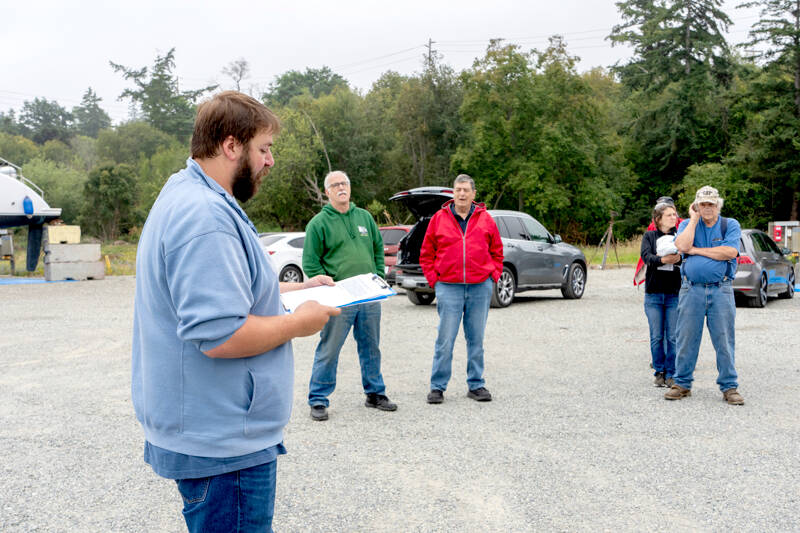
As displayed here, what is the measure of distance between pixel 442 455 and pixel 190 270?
344 cm

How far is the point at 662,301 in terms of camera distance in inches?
279

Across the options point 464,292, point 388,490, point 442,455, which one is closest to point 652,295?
point 464,292

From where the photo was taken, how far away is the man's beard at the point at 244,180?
1.95 m

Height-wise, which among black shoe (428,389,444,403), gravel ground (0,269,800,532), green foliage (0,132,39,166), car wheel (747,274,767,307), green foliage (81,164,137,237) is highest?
green foliage (0,132,39,166)

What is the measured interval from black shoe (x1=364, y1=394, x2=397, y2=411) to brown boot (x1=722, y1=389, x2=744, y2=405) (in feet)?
9.56

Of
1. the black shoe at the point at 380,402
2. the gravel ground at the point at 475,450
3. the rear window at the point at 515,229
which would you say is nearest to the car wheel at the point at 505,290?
the rear window at the point at 515,229

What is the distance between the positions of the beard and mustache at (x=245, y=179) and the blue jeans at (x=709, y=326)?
531cm

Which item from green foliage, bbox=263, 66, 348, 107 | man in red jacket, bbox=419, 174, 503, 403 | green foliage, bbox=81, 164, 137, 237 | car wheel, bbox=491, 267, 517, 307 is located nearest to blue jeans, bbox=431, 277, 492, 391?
man in red jacket, bbox=419, 174, 503, 403

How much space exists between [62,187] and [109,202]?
8.15 meters

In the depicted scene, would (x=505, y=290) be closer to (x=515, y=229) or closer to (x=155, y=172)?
(x=515, y=229)

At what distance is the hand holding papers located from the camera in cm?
234

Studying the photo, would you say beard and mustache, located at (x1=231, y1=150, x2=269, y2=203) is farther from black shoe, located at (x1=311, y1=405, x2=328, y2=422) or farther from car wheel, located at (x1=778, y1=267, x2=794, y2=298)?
car wheel, located at (x1=778, y1=267, x2=794, y2=298)

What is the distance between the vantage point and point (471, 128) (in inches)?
1940

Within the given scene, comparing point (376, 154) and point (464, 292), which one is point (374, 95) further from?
point (464, 292)
